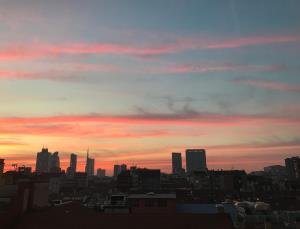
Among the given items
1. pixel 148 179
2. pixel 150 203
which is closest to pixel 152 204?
pixel 150 203

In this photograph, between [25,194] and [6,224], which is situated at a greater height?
[25,194]

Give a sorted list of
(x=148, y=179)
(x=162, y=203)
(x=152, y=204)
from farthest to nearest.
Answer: (x=148, y=179)
(x=152, y=204)
(x=162, y=203)

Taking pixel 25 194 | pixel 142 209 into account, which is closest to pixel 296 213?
pixel 142 209

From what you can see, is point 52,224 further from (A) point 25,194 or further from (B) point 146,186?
(B) point 146,186

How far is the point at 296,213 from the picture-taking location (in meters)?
67.0

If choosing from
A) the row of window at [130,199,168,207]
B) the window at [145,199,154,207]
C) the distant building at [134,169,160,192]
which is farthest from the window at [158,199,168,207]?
the distant building at [134,169,160,192]

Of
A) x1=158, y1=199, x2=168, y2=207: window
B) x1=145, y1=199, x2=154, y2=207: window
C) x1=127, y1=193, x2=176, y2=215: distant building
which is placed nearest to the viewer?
x1=127, y1=193, x2=176, y2=215: distant building

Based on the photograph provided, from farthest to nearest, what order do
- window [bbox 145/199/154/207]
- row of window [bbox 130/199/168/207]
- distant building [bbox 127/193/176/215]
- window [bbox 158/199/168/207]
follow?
window [bbox 145/199/154/207] → row of window [bbox 130/199/168/207] → window [bbox 158/199/168/207] → distant building [bbox 127/193/176/215]

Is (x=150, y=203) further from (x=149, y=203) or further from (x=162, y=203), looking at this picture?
(x=162, y=203)

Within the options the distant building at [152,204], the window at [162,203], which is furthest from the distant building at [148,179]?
the window at [162,203]

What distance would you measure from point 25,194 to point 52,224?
595 centimetres

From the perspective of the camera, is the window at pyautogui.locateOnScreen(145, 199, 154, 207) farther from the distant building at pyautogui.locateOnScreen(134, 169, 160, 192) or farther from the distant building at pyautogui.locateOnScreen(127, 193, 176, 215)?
the distant building at pyautogui.locateOnScreen(134, 169, 160, 192)

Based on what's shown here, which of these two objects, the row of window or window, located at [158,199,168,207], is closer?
window, located at [158,199,168,207]

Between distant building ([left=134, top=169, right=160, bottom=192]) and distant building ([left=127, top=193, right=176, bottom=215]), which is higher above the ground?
distant building ([left=134, top=169, right=160, bottom=192])
